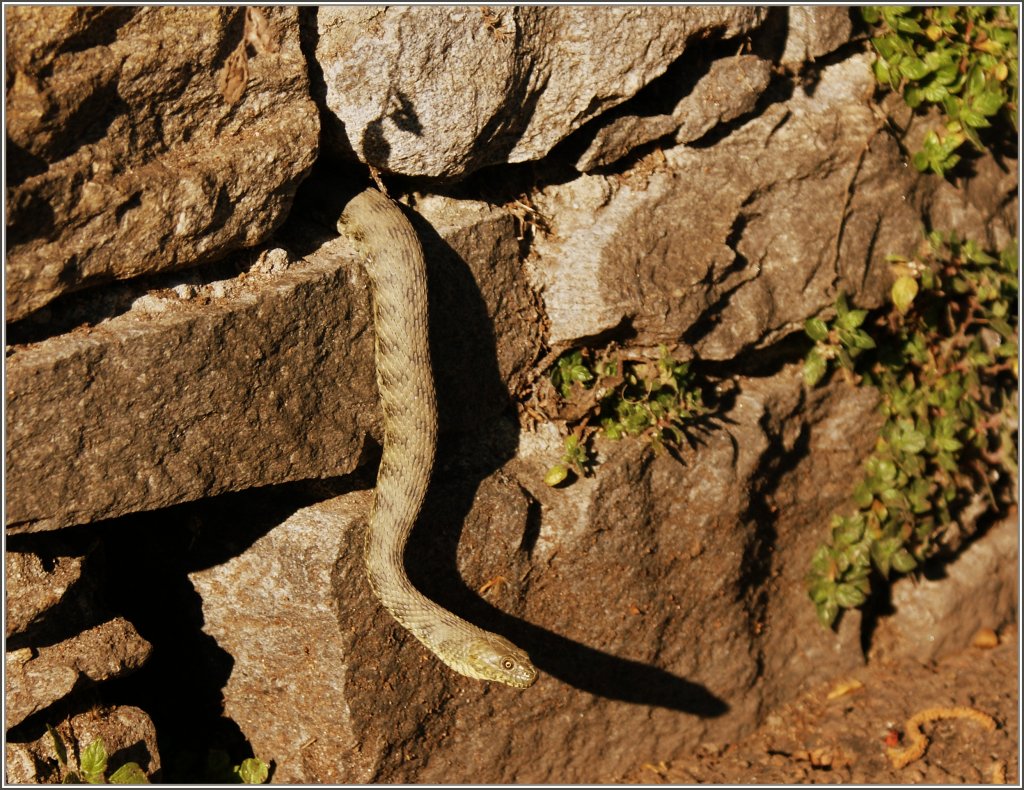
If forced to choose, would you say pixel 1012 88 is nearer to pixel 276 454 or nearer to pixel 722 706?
pixel 722 706

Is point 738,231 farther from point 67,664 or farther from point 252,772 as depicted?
point 67,664

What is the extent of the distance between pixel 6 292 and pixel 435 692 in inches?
84.1

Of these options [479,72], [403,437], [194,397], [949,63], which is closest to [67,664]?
[194,397]

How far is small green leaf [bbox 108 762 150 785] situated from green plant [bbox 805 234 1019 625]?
3.03 m

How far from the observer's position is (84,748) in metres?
3.56

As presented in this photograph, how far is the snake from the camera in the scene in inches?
141

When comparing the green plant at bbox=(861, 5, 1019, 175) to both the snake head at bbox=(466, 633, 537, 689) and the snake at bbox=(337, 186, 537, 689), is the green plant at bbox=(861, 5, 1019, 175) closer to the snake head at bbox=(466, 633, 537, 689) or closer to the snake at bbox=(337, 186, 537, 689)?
the snake at bbox=(337, 186, 537, 689)

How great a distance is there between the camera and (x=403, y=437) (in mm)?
3715

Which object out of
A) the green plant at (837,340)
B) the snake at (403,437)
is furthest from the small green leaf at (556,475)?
the green plant at (837,340)

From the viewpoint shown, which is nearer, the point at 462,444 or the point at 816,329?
the point at 462,444

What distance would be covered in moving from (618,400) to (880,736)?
2015 millimetres

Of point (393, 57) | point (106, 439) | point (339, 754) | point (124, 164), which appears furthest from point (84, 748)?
point (393, 57)

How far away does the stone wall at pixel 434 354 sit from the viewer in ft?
10.2

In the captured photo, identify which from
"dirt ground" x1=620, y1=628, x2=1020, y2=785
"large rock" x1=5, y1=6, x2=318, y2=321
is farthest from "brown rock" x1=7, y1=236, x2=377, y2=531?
"dirt ground" x1=620, y1=628, x2=1020, y2=785
